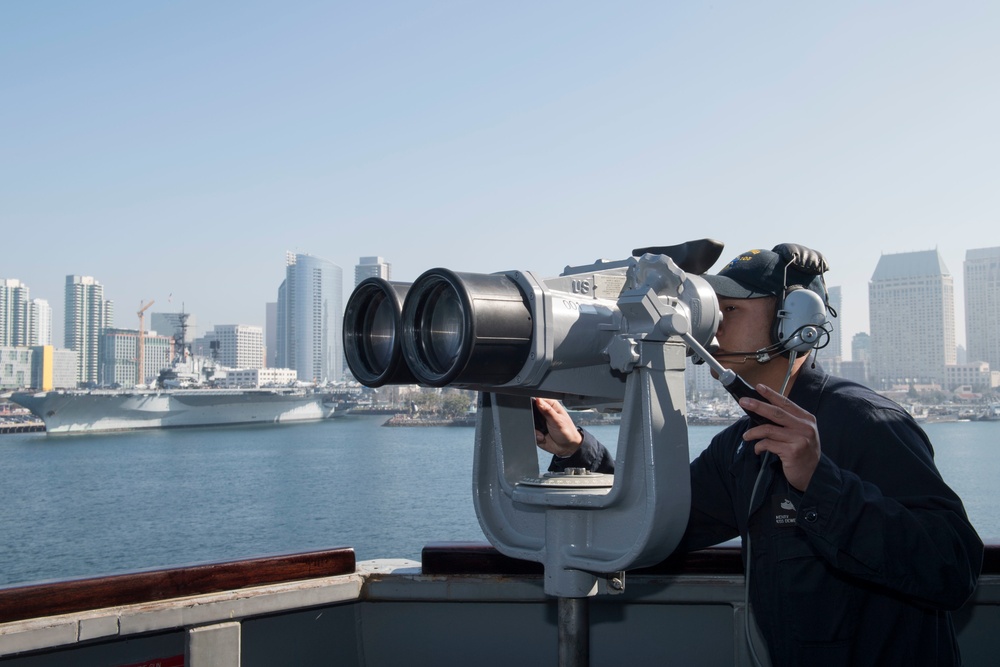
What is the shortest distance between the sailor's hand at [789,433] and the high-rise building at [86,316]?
503 feet

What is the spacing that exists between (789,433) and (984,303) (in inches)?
3043

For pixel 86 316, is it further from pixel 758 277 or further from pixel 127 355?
pixel 758 277

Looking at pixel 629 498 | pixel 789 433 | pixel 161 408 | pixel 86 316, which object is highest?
pixel 86 316

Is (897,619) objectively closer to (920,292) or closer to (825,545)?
(825,545)

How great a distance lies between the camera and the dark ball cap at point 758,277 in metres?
1.63

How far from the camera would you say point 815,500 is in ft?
4.17

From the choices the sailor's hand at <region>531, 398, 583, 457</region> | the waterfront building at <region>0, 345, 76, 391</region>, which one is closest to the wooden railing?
the sailor's hand at <region>531, 398, 583, 457</region>

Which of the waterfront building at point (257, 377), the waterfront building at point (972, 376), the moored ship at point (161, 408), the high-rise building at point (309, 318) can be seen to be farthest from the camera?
the high-rise building at point (309, 318)

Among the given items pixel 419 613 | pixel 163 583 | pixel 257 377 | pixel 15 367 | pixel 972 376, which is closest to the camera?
pixel 163 583

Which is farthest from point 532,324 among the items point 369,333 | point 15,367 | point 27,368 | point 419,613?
point 27,368

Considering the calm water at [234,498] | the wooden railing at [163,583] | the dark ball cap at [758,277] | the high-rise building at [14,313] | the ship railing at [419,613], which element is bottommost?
the calm water at [234,498]

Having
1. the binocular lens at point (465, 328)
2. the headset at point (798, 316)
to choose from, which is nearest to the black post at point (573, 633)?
the binocular lens at point (465, 328)

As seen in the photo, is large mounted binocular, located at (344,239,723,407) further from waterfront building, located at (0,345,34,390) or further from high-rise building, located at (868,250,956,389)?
waterfront building, located at (0,345,34,390)

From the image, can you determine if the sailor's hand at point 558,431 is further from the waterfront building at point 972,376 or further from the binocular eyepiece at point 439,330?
the waterfront building at point 972,376
